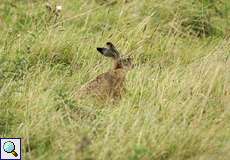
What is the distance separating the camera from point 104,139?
3.47m

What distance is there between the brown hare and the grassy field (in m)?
0.08

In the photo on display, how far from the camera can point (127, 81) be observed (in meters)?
4.60

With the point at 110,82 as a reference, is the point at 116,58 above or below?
above

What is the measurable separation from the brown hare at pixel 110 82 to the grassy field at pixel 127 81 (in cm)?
8

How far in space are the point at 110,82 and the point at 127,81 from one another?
0.26 meters

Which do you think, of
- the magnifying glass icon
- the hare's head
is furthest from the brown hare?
the magnifying glass icon

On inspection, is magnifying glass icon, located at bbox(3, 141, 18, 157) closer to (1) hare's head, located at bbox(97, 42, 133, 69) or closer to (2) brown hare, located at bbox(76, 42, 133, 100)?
(2) brown hare, located at bbox(76, 42, 133, 100)

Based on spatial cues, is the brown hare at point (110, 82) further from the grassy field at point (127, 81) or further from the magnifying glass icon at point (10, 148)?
the magnifying glass icon at point (10, 148)

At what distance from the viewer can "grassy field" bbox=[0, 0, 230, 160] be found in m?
3.56

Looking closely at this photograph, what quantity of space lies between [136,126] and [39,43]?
170 cm

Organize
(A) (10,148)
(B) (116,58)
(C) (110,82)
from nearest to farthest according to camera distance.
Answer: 1. (A) (10,148)
2. (C) (110,82)
3. (B) (116,58)

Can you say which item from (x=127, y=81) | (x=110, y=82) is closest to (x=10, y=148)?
(x=110, y=82)

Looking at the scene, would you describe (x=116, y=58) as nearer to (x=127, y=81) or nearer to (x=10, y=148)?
(x=127, y=81)

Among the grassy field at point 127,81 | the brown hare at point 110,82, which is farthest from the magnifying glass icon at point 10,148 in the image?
the brown hare at point 110,82
